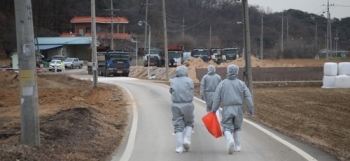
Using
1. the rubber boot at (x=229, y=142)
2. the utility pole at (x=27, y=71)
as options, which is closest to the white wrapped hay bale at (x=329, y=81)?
the rubber boot at (x=229, y=142)

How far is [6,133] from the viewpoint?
1191cm

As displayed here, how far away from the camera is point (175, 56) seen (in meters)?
65.2

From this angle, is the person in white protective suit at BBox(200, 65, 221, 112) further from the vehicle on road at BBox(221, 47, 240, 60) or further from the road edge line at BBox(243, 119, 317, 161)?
the vehicle on road at BBox(221, 47, 240, 60)

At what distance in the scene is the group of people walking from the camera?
1086cm

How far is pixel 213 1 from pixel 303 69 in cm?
7097

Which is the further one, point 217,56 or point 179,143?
point 217,56

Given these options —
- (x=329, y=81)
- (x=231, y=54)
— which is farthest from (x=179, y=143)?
(x=231, y=54)

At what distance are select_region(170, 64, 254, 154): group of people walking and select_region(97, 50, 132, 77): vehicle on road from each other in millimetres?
42553

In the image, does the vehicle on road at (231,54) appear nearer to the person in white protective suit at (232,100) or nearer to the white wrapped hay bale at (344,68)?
the white wrapped hay bale at (344,68)

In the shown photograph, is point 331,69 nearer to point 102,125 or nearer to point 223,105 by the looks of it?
point 102,125

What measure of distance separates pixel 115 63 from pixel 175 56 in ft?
42.1

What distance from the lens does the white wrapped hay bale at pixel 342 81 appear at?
3962 centimetres

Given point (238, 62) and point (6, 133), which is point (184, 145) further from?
point (238, 62)

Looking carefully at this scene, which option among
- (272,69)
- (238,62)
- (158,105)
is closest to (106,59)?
(238,62)
